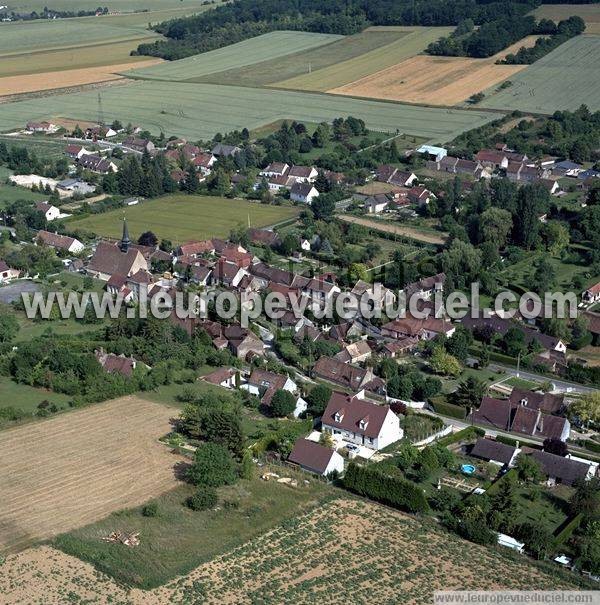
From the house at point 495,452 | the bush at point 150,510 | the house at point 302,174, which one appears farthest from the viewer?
the house at point 302,174

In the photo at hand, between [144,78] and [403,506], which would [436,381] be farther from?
[144,78]

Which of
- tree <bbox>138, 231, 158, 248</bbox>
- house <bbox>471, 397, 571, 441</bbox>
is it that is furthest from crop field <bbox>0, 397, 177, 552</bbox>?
tree <bbox>138, 231, 158, 248</bbox>

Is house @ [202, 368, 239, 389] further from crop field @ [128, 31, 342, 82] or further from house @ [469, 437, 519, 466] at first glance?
crop field @ [128, 31, 342, 82]

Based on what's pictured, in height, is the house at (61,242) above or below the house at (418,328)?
above

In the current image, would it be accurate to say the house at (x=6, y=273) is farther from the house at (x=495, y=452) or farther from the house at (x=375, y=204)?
the house at (x=495, y=452)

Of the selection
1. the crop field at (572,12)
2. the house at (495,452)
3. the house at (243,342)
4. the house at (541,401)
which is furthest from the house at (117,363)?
the crop field at (572,12)

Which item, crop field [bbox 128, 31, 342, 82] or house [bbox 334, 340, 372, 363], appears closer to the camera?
house [bbox 334, 340, 372, 363]
